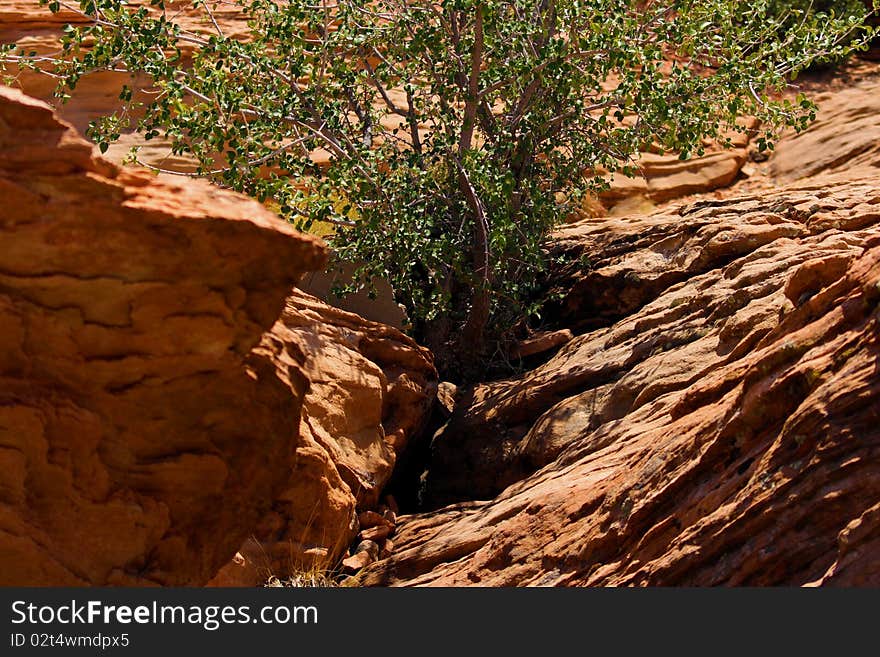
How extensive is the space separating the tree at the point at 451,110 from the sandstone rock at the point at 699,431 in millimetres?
868

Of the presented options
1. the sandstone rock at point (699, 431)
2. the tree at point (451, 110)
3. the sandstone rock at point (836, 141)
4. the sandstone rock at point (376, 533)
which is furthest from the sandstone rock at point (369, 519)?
the sandstone rock at point (836, 141)

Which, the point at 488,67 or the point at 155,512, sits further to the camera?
the point at 488,67

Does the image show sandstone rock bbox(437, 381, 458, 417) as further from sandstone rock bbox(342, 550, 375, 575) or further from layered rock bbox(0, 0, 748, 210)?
layered rock bbox(0, 0, 748, 210)

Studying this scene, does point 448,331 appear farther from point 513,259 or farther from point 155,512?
point 155,512

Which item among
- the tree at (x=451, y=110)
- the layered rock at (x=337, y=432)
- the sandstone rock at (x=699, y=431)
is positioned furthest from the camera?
the tree at (x=451, y=110)

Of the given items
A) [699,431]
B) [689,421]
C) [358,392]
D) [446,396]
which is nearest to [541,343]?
Result: [446,396]

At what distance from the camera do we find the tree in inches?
369

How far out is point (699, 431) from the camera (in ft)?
21.2

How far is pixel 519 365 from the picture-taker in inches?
420

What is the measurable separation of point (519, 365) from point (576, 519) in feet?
12.0

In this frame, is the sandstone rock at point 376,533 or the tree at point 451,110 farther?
the tree at point 451,110

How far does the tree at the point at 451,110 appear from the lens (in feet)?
30.7

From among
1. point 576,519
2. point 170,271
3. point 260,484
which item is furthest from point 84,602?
point 576,519

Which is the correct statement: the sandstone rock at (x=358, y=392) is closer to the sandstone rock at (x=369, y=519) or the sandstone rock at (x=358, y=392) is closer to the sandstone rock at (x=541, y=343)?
the sandstone rock at (x=369, y=519)
